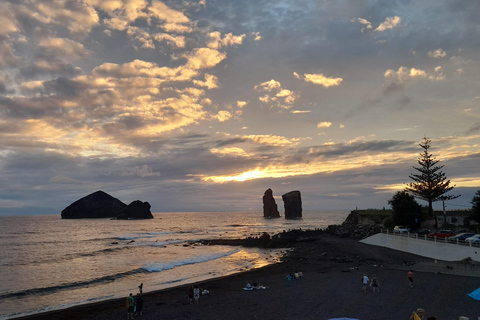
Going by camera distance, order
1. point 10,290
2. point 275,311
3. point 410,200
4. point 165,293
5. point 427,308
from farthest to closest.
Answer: point 410,200 < point 10,290 < point 165,293 < point 275,311 < point 427,308

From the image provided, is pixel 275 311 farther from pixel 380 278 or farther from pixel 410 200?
pixel 410 200

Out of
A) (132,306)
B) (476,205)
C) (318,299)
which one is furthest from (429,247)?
(132,306)

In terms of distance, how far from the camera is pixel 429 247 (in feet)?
112

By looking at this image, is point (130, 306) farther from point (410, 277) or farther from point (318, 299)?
point (410, 277)

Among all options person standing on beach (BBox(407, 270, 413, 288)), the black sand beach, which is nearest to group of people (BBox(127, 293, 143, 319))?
the black sand beach

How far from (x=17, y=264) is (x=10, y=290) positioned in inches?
765

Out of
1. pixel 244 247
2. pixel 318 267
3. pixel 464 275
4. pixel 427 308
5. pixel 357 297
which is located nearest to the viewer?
pixel 427 308

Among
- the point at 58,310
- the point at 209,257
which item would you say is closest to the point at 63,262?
the point at 209,257

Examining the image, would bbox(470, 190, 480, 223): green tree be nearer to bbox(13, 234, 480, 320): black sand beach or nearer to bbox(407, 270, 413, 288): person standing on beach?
bbox(13, 234, 480, 320): black sand beach

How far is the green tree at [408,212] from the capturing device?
48.3 m

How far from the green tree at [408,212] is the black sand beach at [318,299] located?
16.3 meters

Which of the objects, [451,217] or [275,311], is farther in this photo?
[451,217]

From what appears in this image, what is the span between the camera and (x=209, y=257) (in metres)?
51.0

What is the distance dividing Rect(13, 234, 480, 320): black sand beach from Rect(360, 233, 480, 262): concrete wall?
1651 millimetres
